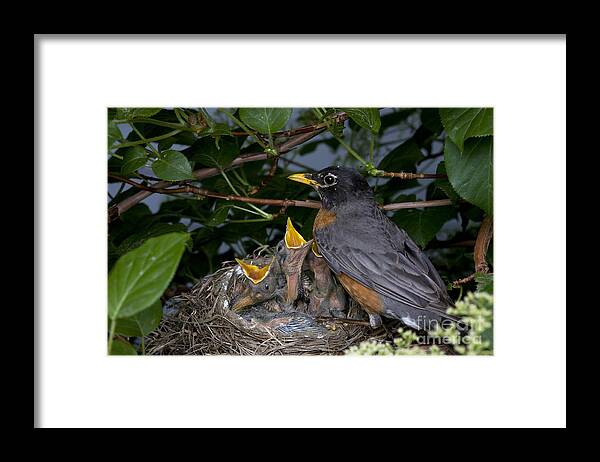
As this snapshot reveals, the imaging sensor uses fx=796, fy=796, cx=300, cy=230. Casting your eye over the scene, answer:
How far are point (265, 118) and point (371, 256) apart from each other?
74cm

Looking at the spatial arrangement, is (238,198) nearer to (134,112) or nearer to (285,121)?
(285,121)

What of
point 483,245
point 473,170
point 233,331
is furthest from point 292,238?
point 473,170

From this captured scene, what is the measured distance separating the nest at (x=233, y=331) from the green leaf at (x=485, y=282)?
52 cm

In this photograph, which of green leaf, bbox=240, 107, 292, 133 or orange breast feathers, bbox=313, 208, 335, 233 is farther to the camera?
orange breast feathers, bbox=313, 208, 335, 233

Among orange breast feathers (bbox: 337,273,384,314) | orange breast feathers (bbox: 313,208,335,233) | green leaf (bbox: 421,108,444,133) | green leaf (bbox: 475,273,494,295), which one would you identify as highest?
green leaf (bbox: 421,108,444,133)

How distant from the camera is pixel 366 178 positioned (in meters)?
3.50

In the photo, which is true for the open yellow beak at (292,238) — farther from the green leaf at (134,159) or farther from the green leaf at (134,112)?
the green leaf at (134,112)

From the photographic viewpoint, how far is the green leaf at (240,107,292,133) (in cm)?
270

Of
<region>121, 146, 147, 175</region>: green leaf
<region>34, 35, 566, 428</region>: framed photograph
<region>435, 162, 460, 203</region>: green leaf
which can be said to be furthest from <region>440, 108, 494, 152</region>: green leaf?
<region>121, 146, 147, 175</region>: green leaf

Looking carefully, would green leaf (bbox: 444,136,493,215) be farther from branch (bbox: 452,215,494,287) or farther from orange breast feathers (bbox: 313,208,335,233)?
orange breast feathers (bbox: 313,208,335,233)

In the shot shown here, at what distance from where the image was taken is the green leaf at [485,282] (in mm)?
2705

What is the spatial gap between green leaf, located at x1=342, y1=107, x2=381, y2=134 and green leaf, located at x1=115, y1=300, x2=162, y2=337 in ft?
3.02
